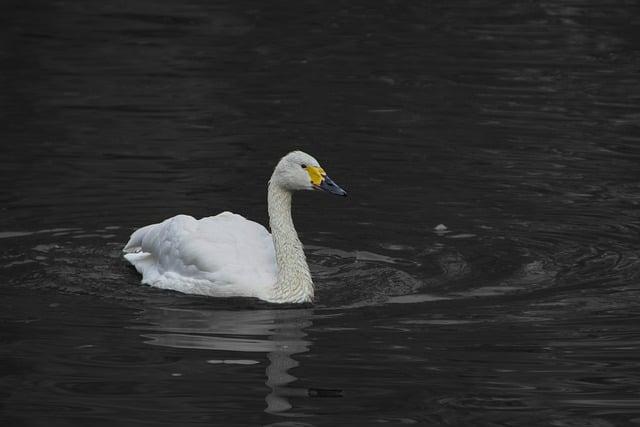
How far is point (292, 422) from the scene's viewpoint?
912 cm

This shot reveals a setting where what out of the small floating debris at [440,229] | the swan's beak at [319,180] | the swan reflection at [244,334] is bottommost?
the swan reflection at [244,334]

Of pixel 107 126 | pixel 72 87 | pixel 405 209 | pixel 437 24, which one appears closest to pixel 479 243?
pixel 405 209

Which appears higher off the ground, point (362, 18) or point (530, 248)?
point (362, 18)

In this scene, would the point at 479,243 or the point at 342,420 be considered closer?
the point at 342,420

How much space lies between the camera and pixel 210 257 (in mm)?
12492

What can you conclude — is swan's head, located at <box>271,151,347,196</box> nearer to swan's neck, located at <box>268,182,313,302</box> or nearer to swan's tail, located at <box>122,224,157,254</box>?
swan's neck, located at <box>268,182,313,302</box>

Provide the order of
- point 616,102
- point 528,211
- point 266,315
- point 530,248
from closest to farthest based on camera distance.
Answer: point 266,315 < point 530,248 < point 528,211 < point 616,102

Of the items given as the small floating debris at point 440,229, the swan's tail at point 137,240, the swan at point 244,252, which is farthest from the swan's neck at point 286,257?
the small floating debris at point 440,229

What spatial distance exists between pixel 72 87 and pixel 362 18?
234 inches

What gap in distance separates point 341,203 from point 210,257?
3.31m

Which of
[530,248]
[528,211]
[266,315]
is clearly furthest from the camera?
[528,211]

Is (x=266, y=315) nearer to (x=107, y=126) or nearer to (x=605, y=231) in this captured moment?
(x=605, y=231)

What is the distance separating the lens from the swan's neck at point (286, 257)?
12.1 meters

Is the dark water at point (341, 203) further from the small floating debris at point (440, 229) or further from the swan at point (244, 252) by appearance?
the swan at point (244, 252)
